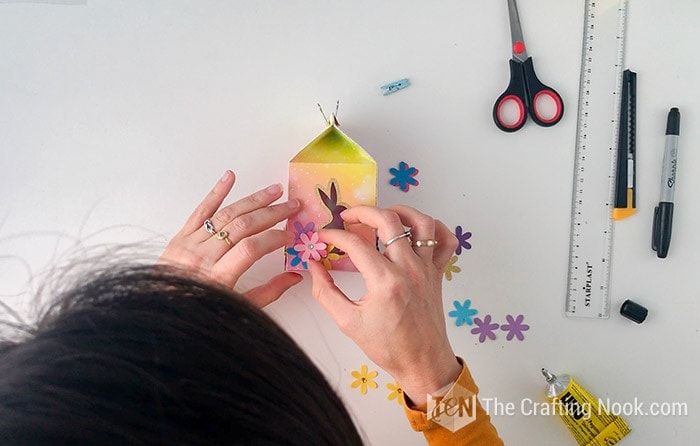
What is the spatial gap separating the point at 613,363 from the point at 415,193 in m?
0.39

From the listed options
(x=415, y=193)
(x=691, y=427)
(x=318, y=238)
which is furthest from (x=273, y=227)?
(x=691, y=427)

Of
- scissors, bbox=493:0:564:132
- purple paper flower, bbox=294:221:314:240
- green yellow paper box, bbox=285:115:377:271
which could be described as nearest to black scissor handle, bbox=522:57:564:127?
scissors, bbox=493:0:564:132

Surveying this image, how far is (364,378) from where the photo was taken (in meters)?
0.86

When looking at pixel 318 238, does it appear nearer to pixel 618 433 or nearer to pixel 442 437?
pixel 442 437

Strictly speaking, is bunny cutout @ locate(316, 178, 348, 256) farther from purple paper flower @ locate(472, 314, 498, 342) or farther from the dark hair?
the dark hair

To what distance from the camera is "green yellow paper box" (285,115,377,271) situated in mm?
792

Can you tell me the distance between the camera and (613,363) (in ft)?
2.85

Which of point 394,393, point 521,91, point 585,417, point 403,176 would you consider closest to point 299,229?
point 403,176

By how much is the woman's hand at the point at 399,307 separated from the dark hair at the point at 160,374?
0.21 meters

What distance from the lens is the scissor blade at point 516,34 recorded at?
33.3 inches

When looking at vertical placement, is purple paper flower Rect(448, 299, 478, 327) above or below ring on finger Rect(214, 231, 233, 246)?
below

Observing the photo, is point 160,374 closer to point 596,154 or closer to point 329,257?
point 329,257

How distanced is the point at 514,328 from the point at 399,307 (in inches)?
11.2

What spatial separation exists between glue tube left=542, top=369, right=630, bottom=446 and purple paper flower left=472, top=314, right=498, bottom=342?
11 centimetres
